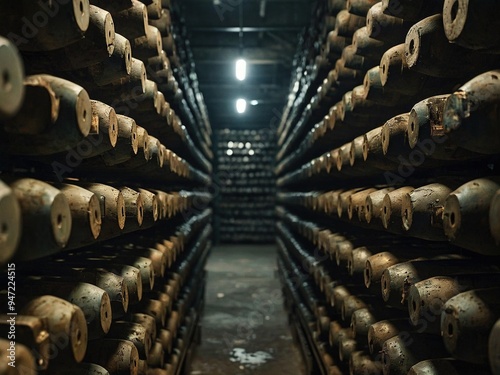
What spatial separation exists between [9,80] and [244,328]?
5.85 metres

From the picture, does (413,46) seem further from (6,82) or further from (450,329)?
(6,82)

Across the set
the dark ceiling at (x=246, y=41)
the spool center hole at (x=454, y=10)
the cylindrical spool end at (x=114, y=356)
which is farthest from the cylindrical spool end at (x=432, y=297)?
the dark ceiling at (x=246, y=41)

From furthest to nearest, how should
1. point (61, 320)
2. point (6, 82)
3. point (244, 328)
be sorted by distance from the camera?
point (244, 328) → point (61, 320) → point (6, 82)

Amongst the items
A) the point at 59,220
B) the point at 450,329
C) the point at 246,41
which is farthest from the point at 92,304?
the point at 246,41

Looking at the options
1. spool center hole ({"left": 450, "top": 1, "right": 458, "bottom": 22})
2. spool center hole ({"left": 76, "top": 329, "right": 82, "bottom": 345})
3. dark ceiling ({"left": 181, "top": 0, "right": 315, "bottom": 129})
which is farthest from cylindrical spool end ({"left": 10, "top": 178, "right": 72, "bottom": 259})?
dark ceiling ({"left": 181, "top": 0, "right": 315, "bottom": 129})

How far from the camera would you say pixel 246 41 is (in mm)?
8875

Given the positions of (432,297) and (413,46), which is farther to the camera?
(413,46)

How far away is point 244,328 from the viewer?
6637 millimetres

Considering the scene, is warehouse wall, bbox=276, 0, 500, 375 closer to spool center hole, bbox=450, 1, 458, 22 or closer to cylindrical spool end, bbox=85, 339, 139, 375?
spool center hole, bbox=450, 1, 458, 22

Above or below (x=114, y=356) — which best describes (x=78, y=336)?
above

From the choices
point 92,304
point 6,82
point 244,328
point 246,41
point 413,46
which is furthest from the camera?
point 246,41

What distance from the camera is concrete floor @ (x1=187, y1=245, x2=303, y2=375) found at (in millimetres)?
5223


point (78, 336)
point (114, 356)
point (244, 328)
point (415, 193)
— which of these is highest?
point (415, 193)

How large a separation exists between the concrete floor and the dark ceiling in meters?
3.84
